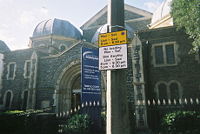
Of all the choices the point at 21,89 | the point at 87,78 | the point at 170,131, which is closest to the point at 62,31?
the point at 21,89

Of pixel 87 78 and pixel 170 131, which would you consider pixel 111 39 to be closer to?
pixel 170 131

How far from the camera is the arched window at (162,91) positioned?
570 inches

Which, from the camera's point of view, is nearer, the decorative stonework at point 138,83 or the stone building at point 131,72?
the decorative stonework at point 138,83

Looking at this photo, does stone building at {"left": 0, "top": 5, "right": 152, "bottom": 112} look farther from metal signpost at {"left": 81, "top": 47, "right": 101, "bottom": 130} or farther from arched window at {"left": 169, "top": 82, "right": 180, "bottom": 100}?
arched window at {"left": 169, "top": 82, "right": 180, "bottom": 100}

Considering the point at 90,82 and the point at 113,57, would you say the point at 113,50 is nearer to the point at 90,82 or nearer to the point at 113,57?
the point at 113,57

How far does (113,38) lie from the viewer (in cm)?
360

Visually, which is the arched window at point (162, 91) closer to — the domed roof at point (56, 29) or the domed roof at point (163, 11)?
the domed roof at point (163, 11)

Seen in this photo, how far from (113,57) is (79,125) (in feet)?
22.8

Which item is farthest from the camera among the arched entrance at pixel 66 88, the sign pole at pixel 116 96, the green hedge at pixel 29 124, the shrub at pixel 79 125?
the arched entrance at pixel 66 88

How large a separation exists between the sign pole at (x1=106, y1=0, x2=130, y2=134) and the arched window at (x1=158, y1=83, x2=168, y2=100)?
12128 millimetres

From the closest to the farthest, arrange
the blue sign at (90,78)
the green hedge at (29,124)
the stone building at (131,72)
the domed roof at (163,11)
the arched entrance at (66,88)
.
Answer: the green hedge at (29,124) < the blue sign at (90,78) < the stone building at (131,72) < the arched entrance at (66,88) < the domed roof at (163,11)

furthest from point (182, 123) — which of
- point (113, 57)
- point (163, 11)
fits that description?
point (163, 11)

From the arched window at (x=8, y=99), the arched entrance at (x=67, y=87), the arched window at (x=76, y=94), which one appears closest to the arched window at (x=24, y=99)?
the arched window at (x=8, y=99)

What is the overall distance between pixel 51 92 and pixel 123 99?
1449 centimetres
